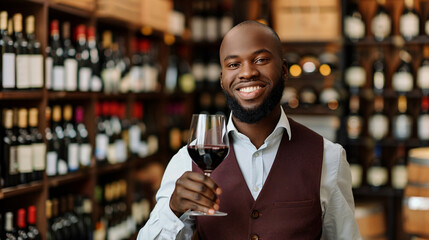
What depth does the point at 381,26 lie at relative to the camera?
15.6ft

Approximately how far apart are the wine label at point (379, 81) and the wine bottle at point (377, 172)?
511 mm

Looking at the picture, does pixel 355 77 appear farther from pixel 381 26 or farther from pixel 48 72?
pixel 48 72

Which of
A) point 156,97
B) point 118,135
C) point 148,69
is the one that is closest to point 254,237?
point 118,135

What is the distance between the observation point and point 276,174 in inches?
56.4

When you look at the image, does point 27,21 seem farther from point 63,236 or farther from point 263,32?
point 263,32

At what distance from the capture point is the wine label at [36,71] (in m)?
2.80

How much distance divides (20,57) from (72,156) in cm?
75

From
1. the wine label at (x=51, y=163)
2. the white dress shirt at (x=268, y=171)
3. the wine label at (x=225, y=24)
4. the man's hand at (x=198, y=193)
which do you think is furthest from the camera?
the wine label at (x=225, y=24)

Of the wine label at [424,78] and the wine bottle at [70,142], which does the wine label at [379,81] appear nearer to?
the wine label at [424,78]

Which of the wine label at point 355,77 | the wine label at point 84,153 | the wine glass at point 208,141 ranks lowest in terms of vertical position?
the wine label at point 84,153

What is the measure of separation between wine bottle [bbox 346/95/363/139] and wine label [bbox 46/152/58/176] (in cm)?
267

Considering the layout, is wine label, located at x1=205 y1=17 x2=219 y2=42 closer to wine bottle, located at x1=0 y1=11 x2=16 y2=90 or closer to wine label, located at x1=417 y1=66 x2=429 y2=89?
wine label, located at x1=417 y1=66 x2=429 y2=89

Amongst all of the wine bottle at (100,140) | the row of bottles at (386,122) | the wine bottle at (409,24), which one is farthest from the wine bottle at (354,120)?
the wine bottle at (100,140)

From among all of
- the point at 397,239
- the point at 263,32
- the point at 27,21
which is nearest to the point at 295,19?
the point at 397,239
